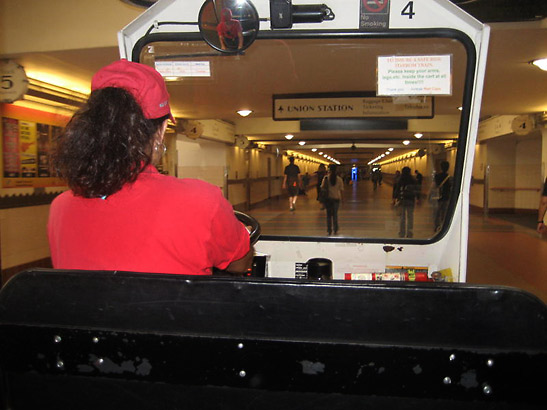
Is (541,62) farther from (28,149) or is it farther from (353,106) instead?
(28,149)

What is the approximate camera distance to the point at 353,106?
2.70m

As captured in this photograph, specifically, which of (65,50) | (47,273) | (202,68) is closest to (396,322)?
(47,273)

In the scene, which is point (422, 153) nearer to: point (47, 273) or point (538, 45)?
point (47, 273)

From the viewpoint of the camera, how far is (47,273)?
3.20ft

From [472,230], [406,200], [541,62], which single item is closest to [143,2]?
[406,200]

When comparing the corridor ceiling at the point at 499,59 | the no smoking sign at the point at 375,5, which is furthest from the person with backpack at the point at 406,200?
the no smoking sign at the point at 375,5

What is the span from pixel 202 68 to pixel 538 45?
458 cm

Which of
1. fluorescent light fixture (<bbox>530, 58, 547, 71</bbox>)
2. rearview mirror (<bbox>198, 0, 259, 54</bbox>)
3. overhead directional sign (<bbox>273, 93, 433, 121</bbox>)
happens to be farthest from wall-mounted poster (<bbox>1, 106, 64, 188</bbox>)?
fluorescent light fixture (<bbox>530, 58, 547, 71</bbox>)

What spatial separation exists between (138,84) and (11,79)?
5.14 meters

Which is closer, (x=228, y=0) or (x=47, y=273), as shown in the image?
(x=47, y=273)

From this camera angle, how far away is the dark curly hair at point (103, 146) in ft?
3.58

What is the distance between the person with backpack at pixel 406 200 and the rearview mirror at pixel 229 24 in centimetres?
151

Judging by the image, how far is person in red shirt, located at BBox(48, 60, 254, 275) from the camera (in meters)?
1.07

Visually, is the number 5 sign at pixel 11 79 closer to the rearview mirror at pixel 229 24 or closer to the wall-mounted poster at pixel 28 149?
the wall-mounted poster at pixel 28 149
